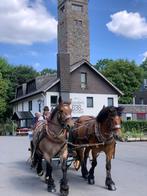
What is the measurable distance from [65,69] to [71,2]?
24206 millimetres

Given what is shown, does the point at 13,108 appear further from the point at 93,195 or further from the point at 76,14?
the point at 93,195

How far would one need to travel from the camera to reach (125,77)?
67.0 meters

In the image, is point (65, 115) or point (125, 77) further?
point (125, 77)

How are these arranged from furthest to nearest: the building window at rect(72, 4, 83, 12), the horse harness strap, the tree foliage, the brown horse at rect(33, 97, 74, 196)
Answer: the building window at rect(72, 4, 83, 12) < the tree foliage < the horse harness strap < the brown horse at rect(33, 97, 74, 196)

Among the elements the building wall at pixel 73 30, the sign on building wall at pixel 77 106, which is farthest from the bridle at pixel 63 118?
the building wall at pixel 73 30

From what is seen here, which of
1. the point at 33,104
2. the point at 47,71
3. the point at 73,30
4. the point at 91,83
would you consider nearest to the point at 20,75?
the point at 73,30

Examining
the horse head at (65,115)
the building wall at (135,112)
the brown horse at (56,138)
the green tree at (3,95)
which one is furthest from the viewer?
the building wall at (135,112)

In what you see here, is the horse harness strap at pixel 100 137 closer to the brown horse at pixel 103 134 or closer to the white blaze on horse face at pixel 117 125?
the brown horse at pixel 103 134

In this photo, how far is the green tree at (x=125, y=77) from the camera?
6675cm

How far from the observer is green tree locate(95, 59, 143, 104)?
2628 inches

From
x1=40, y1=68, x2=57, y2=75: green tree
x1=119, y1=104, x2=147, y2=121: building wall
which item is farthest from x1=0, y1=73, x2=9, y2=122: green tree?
x1=40, y1=68, x2=57, y2=75: green tree

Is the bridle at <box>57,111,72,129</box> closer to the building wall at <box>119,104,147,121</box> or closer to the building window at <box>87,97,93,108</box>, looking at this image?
the building window at <box>87,97,93,108</box>

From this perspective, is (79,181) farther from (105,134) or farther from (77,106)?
(77,106)

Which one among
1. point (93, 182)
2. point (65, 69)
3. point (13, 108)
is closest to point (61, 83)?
point (65, 69)
